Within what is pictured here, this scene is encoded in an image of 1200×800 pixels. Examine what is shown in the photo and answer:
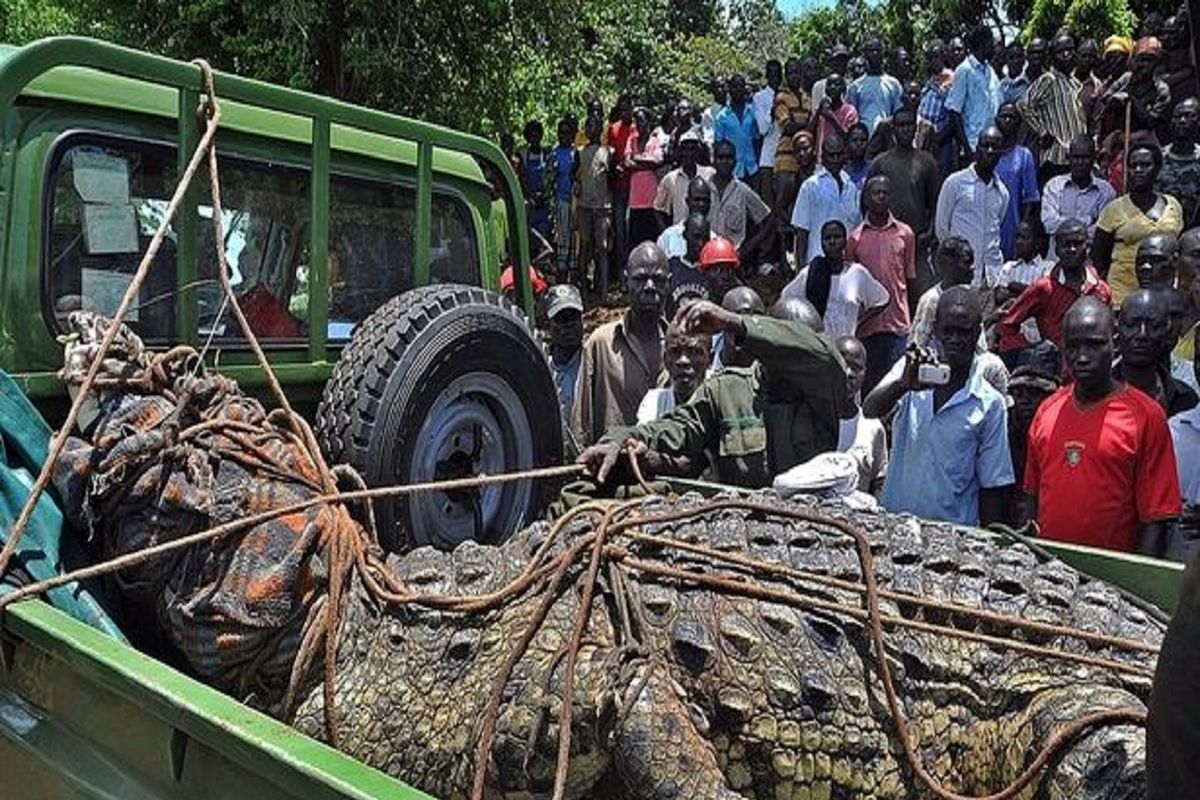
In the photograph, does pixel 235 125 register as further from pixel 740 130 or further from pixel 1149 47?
pixel 740 130

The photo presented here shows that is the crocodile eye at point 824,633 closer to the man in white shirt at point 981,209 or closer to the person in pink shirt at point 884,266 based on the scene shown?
the person in pink shirt at point 884,266

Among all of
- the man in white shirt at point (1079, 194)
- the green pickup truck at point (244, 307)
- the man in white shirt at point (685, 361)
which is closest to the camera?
the green pickup truck at point (244, 307)

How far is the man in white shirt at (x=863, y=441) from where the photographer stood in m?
4.59

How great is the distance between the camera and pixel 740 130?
1119cm

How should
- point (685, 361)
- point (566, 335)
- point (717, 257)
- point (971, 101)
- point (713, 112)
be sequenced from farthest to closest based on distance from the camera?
1. point (713, 112)
2. point (971, 101)
3. point (717, 257)
4. point (566, 335)
5. point (685, 361)

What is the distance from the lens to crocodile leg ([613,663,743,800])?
2.42 metres

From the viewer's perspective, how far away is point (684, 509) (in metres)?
2.82

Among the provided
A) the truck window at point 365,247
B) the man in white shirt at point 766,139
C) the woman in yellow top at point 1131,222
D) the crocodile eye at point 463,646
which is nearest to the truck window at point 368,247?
the truck window at point 365,247

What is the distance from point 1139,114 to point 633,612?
704cm

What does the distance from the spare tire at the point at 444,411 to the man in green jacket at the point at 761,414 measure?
324mm

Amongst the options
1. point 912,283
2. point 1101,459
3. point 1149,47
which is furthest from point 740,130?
point 1101,459

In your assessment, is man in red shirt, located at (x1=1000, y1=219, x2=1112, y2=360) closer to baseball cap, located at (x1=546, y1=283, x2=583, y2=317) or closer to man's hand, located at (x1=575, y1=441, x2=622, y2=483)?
baseball cap, located at (x1=546, y1=283, x2=583, y2=317)

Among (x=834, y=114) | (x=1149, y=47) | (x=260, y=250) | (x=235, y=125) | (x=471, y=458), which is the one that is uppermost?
(x=1149, y=47)

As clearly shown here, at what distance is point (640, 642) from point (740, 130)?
914cm
